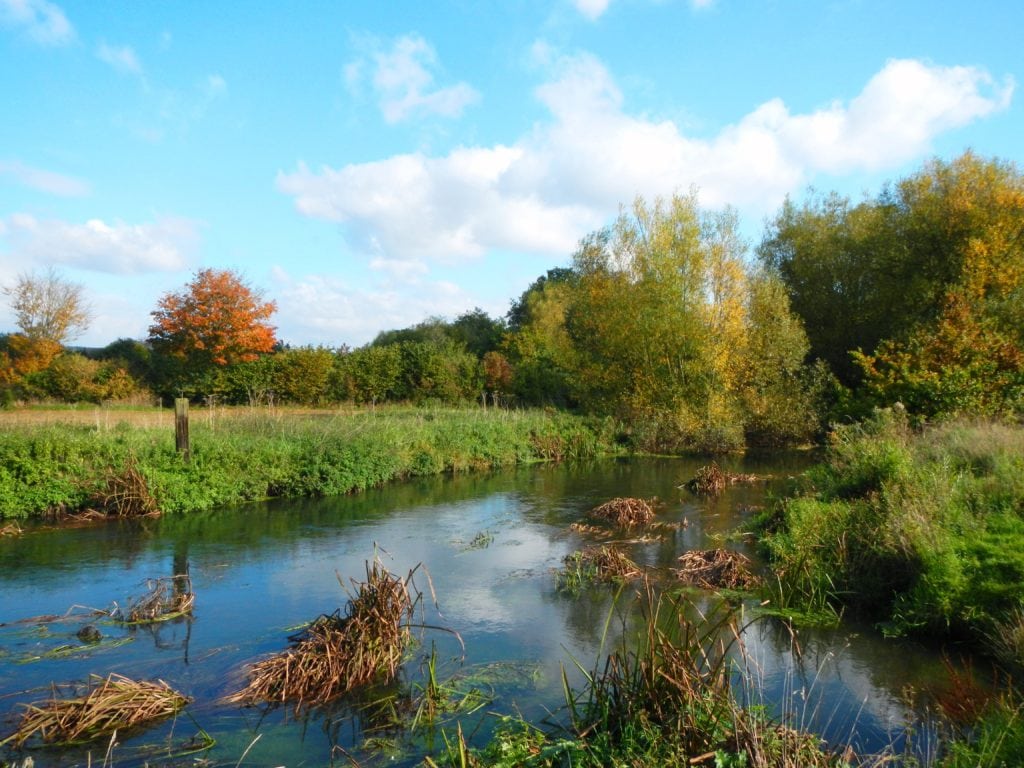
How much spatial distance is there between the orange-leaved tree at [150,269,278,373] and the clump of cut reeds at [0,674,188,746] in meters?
28.4

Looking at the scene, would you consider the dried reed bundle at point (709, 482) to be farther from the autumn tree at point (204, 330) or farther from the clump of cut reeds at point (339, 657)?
the autumn tree at point (204, 330)

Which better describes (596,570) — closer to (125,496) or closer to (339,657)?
(339,657)

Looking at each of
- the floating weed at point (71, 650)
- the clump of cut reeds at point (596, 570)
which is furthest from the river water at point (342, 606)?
the clump of cut reeds at point (596, 570)

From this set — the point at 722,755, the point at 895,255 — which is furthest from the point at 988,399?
the point at 722,755

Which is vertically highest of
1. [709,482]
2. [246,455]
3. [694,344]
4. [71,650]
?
[694,344]

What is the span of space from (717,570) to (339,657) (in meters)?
5.98

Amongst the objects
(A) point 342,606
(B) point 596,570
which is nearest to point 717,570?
(B) point 596,570

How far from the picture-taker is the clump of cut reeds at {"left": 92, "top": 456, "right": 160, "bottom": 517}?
1478cm

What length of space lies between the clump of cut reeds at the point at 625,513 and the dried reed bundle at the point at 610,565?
3.30 m

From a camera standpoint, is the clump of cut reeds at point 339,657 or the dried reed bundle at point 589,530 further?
the dried reed bundle at point 589,530

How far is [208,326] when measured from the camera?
108 ft

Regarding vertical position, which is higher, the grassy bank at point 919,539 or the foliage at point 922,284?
the foliage at point 922,284

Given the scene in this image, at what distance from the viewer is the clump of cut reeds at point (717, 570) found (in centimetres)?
1031

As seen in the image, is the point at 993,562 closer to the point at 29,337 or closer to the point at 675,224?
the point at 675,224
